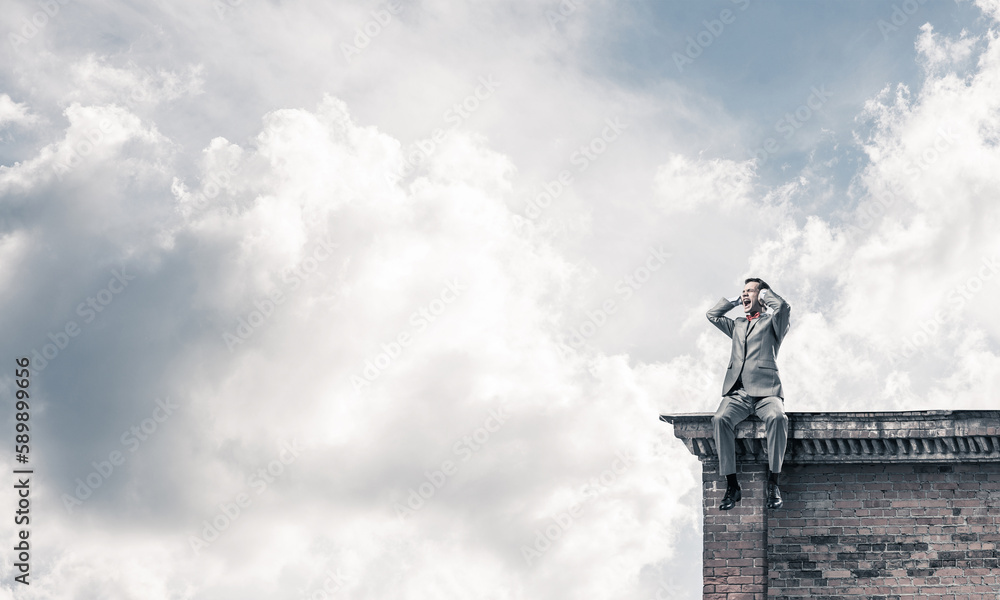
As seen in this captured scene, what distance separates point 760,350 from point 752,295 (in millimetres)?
878

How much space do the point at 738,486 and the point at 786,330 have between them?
2468 millimetres

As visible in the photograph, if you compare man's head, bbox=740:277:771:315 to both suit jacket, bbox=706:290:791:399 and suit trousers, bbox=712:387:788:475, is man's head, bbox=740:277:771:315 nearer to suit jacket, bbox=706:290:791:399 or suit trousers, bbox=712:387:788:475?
suit jacket, bbox=706:290:791:399

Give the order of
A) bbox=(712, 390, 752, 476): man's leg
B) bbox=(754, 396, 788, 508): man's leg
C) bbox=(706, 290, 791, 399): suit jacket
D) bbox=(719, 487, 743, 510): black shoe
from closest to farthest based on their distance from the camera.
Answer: bbox=(754, 396, 788, 508): man's leg < bbox=(712, 390, 752, 476): man's leg < bbox=(719, 487, 743, 510): black shoe < bbox=(706, 290, 791, 399): suit jacket

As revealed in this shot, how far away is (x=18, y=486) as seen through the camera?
16969 mm

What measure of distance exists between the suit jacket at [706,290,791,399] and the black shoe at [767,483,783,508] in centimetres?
136

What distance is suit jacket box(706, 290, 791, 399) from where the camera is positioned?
49.5ft

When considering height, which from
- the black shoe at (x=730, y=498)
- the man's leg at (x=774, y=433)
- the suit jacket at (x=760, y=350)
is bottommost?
the black shoe at (x=730, y=498)

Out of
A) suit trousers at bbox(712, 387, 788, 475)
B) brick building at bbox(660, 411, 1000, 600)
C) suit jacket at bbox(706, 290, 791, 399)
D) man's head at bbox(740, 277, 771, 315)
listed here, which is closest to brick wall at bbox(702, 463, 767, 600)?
brick building at bbox(660, 411, 1000, 600)

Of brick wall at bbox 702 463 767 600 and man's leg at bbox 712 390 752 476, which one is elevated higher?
man's leg at bbox 712 390 752 476

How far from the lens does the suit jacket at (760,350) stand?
49.5ft

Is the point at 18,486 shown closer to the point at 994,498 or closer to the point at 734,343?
the point at 734,343

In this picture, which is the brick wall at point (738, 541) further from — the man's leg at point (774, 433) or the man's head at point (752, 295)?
the man's head at point (752, 295)

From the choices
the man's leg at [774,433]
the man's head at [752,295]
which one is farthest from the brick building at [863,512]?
the man's head at [752,295]

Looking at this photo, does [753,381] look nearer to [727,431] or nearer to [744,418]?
[744,418]
